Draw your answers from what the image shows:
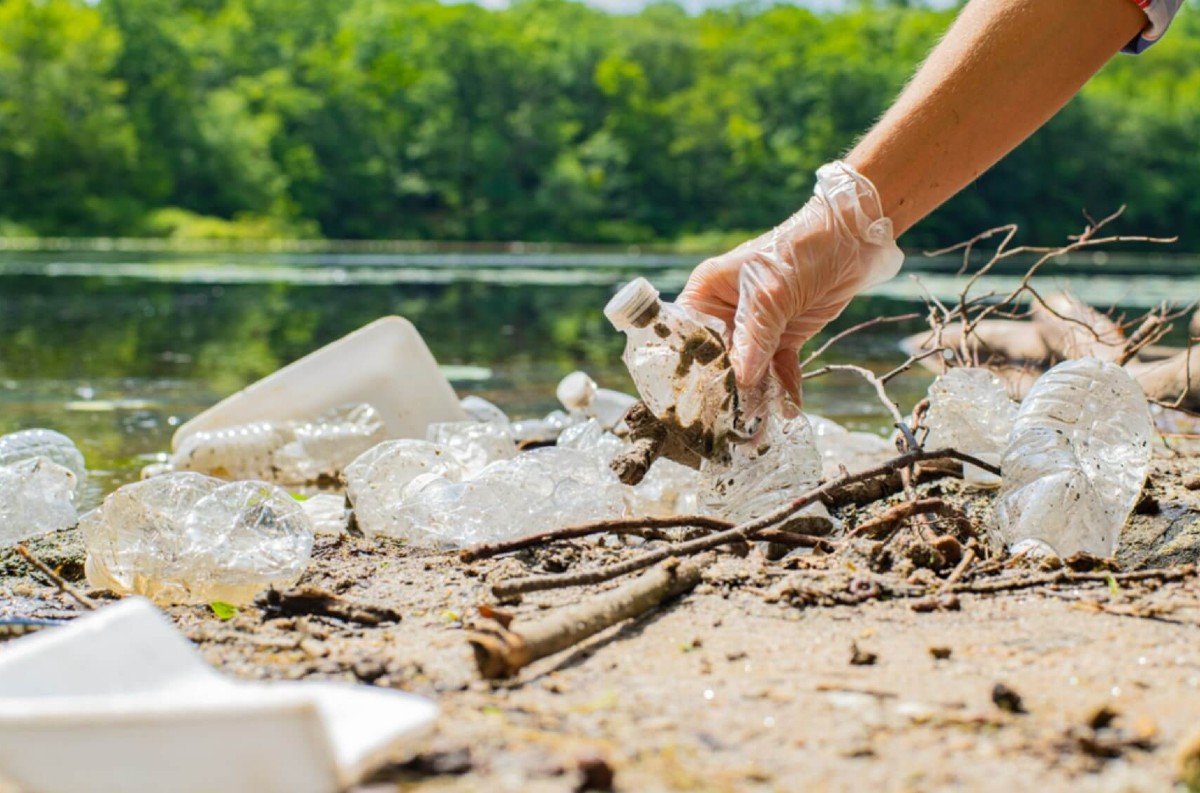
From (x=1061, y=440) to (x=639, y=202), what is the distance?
7352cm

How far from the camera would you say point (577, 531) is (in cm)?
271

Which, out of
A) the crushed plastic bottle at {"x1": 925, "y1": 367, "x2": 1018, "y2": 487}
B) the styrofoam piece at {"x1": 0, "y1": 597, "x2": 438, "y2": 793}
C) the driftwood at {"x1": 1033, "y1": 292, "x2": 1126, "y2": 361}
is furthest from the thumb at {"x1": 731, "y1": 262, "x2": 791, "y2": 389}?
the driftwood at {"x1": 1033, "y1": 292, "x2": 1126, "y2": 361}

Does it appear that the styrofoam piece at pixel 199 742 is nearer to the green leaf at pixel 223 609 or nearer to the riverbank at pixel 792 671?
the riverbank at pixel 792 671

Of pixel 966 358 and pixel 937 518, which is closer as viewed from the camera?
pixel 937 518

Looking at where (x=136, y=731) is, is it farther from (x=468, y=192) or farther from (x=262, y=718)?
(x=468, y=192)

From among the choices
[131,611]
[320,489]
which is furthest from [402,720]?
[320,489]

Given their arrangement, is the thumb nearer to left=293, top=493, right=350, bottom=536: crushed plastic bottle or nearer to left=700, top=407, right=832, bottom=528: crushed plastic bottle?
left=700, top=407, right=832, bottom=528: crushed plastic bottle

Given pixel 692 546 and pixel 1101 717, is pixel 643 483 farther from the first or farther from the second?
pixel 1101 717

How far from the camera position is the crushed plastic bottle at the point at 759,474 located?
3105 mm

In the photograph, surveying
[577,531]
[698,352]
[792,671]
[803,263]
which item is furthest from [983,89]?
[792,671]

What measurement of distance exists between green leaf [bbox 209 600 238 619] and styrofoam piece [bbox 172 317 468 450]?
2492mm

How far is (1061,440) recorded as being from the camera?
10.1 ft

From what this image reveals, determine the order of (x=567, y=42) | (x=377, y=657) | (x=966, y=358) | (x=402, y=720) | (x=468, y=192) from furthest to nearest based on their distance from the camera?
(x=567, y=42), (x=468, y=192), (x=966, y=358), (x=377, y=657), (x=402, y=720)

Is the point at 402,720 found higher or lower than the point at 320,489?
higher
